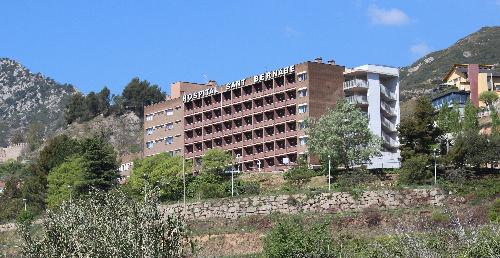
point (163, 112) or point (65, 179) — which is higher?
point (163, 112)

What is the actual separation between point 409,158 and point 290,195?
37.2 feet

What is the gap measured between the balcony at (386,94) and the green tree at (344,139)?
16153 mm

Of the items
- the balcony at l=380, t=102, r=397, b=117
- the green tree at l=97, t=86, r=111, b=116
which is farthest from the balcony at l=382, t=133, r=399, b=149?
the green tree at l=97, t=86, r=111, b=116

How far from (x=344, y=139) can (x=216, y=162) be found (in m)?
17.6

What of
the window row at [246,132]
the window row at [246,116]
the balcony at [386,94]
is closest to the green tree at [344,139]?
the window row at [246,116]

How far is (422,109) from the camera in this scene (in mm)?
80062

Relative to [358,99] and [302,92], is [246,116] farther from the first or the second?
[358,99]

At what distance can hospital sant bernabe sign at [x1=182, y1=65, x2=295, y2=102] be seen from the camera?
10190 centimetres

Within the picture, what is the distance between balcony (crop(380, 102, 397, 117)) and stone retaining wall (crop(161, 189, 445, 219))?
29928mm

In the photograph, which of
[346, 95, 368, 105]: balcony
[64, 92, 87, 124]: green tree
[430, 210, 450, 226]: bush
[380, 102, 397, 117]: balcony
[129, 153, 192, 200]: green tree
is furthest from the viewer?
[64, 92, 87, 124]: green tree

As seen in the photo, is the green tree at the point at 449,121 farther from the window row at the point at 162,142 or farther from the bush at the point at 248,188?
the window row at the point at 162,142

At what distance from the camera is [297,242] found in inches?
2093

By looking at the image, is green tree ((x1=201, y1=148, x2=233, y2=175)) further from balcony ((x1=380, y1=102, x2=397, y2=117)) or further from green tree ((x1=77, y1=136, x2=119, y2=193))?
balcony ((x1=380, y1=102, x2=397, y2=117))

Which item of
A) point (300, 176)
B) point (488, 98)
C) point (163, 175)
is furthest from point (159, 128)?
point (488, 98)
